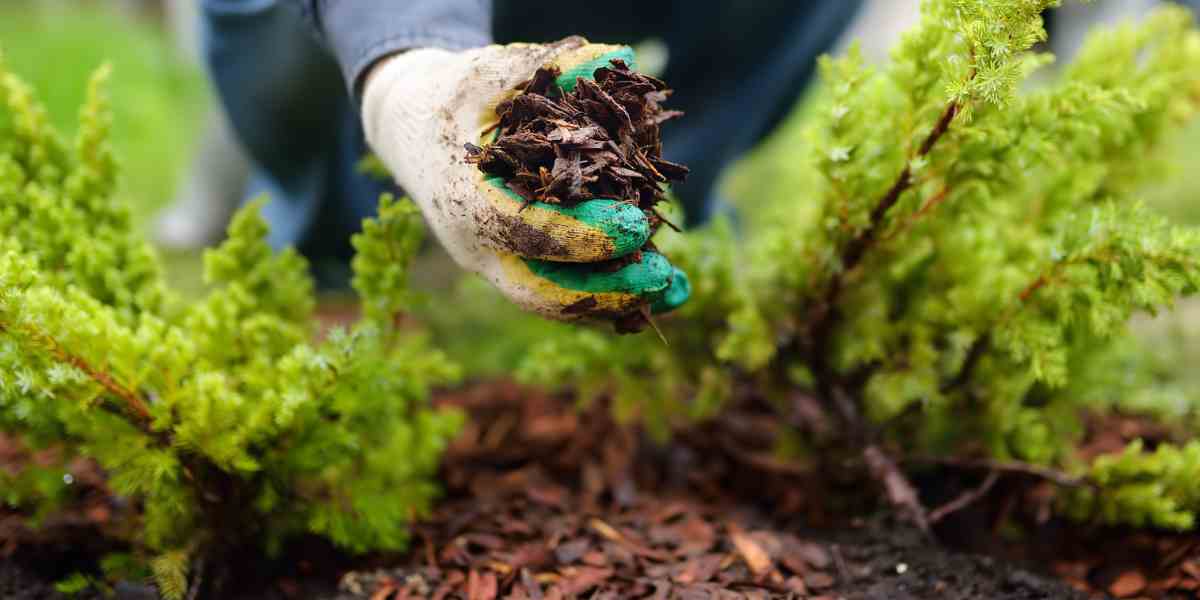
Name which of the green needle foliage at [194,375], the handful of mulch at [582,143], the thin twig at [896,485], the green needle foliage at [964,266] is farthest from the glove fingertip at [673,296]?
the thin twig at [896,485]

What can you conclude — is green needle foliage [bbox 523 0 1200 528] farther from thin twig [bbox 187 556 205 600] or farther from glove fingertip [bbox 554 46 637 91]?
thin twig [bbox 187 556 205 600]

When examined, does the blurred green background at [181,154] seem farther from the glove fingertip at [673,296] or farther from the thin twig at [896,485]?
the thin twig at [896,485]

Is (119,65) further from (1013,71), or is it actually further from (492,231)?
(1013,71)

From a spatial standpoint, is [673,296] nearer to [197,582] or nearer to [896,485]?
[896,485]

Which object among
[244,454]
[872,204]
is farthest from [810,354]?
[244,454]

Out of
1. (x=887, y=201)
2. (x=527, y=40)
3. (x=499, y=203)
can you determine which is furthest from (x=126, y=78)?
(x=887, y=201)

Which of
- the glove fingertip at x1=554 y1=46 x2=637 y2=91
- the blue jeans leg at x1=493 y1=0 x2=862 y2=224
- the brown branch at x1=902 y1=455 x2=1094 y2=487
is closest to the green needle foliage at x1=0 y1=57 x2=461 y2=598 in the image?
the glove fingertip at x1=554 y1=46 x2=637 y2=91
